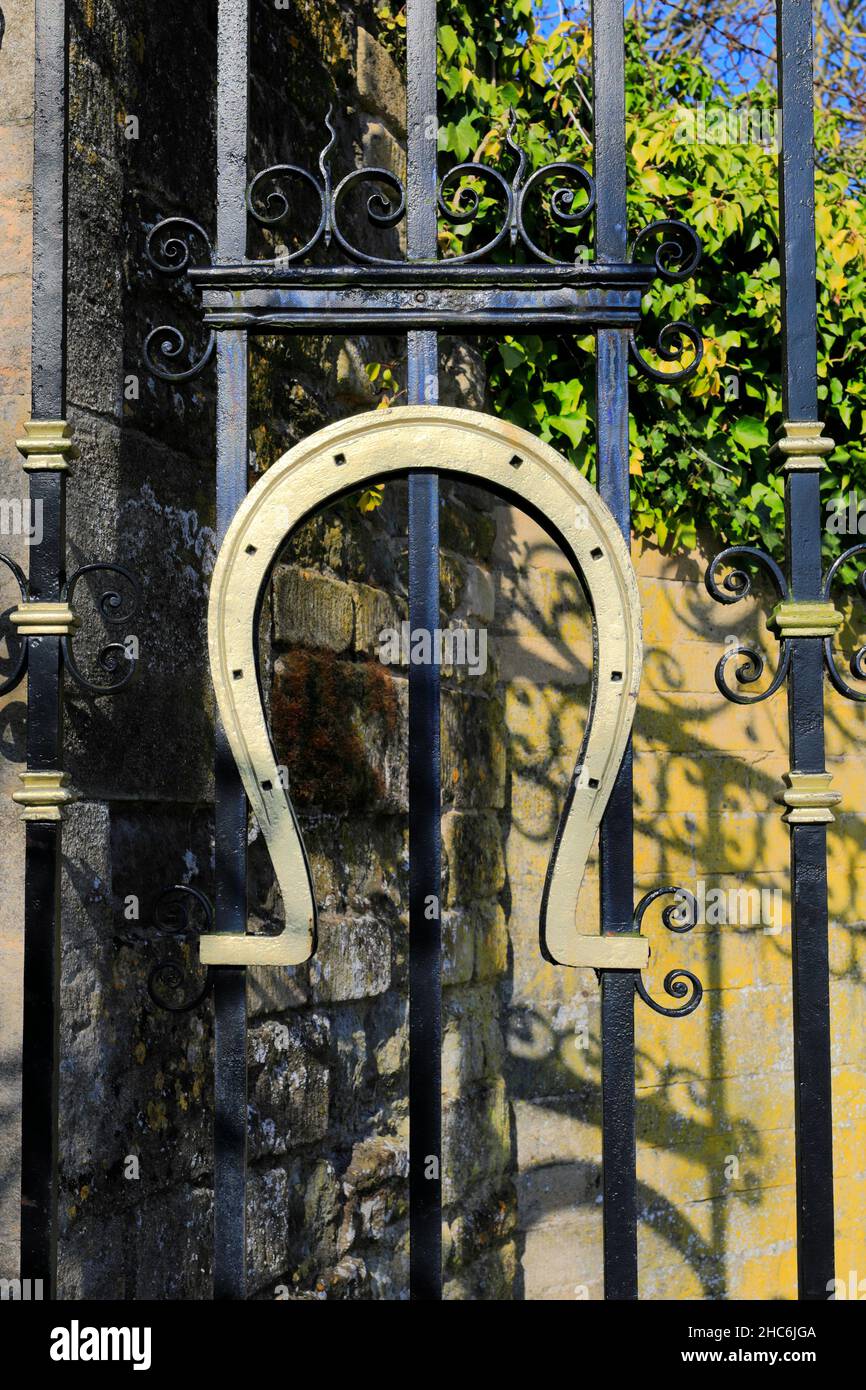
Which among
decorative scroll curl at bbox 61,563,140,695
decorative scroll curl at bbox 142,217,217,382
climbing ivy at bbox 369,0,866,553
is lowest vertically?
decorative scroll curl at bbox 61,563,140,695

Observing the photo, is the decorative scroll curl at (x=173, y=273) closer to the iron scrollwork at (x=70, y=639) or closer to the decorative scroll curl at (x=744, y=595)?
the iron scrollwork at (x=70, y=639)

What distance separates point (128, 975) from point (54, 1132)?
0.34m

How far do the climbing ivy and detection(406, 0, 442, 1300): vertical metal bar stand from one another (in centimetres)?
152

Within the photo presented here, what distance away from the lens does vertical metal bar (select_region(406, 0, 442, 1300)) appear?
1.56 m

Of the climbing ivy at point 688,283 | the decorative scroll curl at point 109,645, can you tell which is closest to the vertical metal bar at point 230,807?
the decorative scroll curl at point 109,645

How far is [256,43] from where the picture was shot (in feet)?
7.83

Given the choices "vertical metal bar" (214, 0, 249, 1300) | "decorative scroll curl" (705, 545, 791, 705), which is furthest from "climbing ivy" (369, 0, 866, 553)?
"decorative scroll curl" (705, 545, 791, 705)

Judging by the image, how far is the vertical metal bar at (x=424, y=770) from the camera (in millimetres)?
1559

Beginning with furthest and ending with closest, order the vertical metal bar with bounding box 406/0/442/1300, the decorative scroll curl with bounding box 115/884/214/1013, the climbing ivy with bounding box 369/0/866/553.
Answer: the climbing ivy with bounding box 369/0/866/553 < the decorative scroll curl with bounding box 115/884/214/1013 < the vertical metal bar with bounding box 406/0/442/1300

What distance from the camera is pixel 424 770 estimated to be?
1631mm

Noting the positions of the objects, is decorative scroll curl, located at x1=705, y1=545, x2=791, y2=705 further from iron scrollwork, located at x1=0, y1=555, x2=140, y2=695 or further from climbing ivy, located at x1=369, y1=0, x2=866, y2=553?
climbing ivy, located at x1=369, y1=0, x2=866, y2=553

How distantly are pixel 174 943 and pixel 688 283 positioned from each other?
2.39 m

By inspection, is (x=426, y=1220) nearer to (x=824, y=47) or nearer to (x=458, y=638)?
(x=458, y=638)
